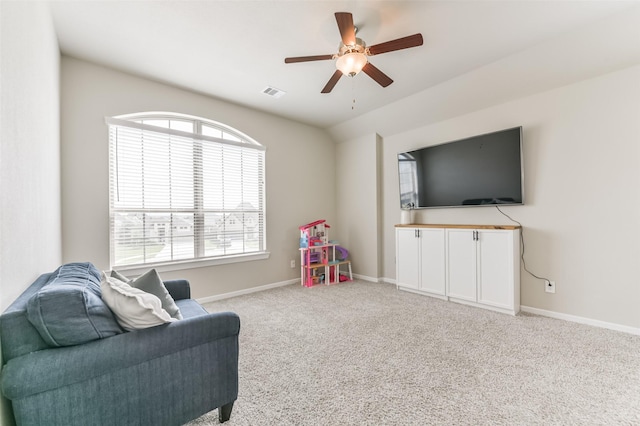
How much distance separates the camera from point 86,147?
2867mm

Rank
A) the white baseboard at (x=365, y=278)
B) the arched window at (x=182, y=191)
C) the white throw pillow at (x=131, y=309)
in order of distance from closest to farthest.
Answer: the white throw pillow at (x=131, y=309) → the arched window at (x=182, y=191) → the white baseboard at (x=365, y=278)

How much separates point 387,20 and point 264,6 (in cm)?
104

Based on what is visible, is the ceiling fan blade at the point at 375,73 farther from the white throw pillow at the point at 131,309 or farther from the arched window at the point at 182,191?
the white throw pillow at the point at 131,309

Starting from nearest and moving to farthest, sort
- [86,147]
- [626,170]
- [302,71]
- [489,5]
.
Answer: [489,5], [626,170], [86,147], [302,71]

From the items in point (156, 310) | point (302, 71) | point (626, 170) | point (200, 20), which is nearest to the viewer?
point (156, 310)

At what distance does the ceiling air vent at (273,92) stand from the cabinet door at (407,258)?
2.61 m

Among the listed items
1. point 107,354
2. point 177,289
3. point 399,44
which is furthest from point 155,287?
point 399,44

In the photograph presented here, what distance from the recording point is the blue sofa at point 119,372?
1028 mm

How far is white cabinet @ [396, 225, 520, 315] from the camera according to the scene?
3.06 metres

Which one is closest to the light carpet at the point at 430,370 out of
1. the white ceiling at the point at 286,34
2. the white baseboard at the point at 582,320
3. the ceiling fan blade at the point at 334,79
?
the white baseboard at the point at 582,320

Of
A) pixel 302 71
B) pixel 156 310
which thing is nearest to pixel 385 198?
pixel 302 71

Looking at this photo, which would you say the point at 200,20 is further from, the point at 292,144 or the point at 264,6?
the point at 292,144

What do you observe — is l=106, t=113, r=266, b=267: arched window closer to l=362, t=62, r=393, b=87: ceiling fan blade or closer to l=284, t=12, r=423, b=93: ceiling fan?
l=284, t=12, r=423, b=93: ceiling fan

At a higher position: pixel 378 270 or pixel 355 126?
pixel 355 126
